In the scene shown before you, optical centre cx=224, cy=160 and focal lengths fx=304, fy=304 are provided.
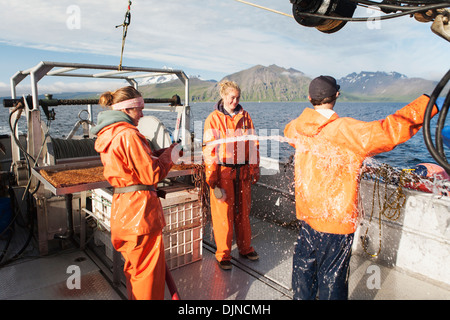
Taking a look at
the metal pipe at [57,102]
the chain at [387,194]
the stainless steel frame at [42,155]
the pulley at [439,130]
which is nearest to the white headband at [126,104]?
the stainless steel frame at [42,155]

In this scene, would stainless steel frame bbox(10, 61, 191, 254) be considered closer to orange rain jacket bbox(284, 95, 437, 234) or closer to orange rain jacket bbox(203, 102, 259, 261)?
orange rain jacket bbox(203, 102, 259, 261)

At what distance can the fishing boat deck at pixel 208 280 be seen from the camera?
3.15 m

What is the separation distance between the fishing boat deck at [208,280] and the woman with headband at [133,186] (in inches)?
31.4

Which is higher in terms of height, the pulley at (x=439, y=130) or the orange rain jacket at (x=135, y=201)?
the pulley at (x=439, y=130)

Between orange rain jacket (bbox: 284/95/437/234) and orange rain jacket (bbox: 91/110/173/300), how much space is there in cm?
111

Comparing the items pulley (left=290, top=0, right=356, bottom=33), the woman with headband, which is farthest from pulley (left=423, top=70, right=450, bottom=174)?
the woman with headband

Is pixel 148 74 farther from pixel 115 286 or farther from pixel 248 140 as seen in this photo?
pixel 115 286

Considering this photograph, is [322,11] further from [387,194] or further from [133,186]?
[387,194]

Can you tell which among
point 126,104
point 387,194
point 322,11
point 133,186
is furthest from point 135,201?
point 387,194

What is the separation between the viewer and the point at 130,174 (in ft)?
7.67

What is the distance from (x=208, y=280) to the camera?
341 centimetres

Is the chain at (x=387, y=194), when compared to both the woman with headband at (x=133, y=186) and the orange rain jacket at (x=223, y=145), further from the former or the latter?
the woman with headband at (x=133, y=186)

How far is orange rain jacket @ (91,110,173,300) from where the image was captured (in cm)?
228
